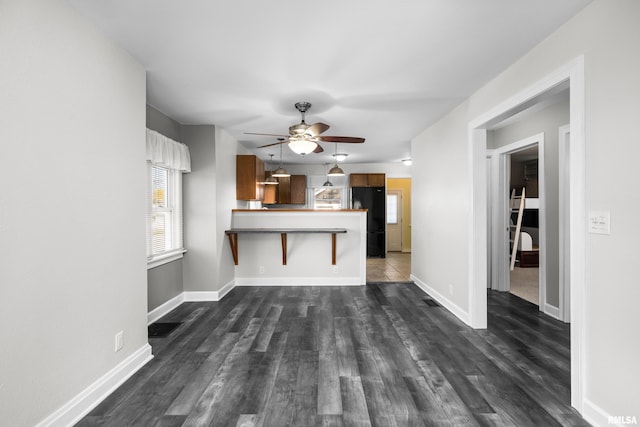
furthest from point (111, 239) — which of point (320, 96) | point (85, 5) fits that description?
point (320, 96)

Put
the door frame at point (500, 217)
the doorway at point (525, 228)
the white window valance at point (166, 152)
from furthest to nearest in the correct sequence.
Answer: the doorway at point (525, 228)
the door frame at point (500, 217)
the white window valance at point (166, 152)

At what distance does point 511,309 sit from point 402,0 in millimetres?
3818

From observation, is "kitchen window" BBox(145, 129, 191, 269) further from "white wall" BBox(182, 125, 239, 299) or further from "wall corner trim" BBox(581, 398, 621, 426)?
"wall corner trim" BBox(581, 398, 621, 426)

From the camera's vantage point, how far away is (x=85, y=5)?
6.06 feet

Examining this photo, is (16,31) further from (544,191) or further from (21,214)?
(544,191)

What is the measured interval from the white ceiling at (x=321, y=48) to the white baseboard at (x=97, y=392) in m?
2.45

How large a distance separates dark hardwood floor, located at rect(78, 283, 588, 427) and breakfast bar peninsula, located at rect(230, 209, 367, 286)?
1.28 m

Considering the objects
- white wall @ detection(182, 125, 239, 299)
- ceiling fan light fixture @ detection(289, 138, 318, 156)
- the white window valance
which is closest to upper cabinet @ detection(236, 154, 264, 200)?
white wall @ detection(182, 125, 239, 299)

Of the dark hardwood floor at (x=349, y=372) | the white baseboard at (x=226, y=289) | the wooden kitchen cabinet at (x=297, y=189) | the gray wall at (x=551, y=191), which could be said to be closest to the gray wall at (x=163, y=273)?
the dark hardwood floor at (x=349, y=372)

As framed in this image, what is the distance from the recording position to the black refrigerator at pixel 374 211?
7.79m

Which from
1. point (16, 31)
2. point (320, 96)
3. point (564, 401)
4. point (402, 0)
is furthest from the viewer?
point (320, 96)

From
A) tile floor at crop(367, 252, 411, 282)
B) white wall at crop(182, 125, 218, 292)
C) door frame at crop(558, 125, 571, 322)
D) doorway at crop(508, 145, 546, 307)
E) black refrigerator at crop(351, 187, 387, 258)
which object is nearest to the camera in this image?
door frame at crop(558, 125, 571, 322)

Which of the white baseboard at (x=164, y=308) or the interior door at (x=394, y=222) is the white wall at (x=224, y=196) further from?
the interior door at (x=394, y=222)

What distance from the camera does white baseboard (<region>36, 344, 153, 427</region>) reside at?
1754mm
